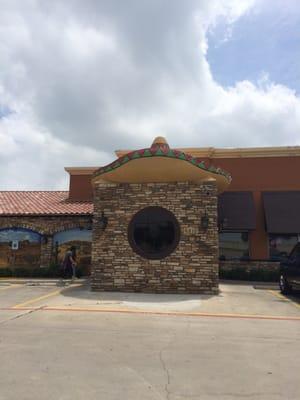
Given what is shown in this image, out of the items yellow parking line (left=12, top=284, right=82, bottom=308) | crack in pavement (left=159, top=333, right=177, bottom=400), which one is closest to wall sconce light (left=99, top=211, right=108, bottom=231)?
yellow parking line (left=12, top=284, right=82, bottom=308)

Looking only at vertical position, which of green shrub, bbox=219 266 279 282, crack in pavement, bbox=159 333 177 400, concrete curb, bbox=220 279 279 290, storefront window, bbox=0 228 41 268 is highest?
storefront window, bbox=0 228 41 268

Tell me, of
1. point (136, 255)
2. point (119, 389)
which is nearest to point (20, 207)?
point (136, 255)

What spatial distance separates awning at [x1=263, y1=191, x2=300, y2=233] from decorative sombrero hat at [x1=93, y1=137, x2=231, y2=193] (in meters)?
5.45

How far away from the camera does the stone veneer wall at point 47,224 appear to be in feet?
58.6

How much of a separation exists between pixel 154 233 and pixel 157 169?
2222 millimetres

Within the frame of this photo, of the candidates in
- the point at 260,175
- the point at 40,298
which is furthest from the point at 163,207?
the point at 260,175

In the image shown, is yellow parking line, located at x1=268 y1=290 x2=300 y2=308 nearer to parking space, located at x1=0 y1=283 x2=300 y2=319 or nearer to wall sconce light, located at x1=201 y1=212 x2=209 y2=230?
parking space, located at x1=0 y1=283 x2=300 y2=319

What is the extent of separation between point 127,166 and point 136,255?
3056 millimetres

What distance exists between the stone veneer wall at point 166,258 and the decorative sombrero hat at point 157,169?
0.84 feet

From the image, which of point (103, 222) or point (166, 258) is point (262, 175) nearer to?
point (166, 258)

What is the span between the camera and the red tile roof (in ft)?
59.6

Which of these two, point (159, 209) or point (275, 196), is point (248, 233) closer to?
point (275, 196)

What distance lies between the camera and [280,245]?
17531 millimetres

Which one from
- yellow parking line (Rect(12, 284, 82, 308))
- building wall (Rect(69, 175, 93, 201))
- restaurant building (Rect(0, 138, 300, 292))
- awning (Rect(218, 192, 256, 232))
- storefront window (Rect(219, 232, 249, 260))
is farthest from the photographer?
building wall (Rect(69, 175, 93, 201))
